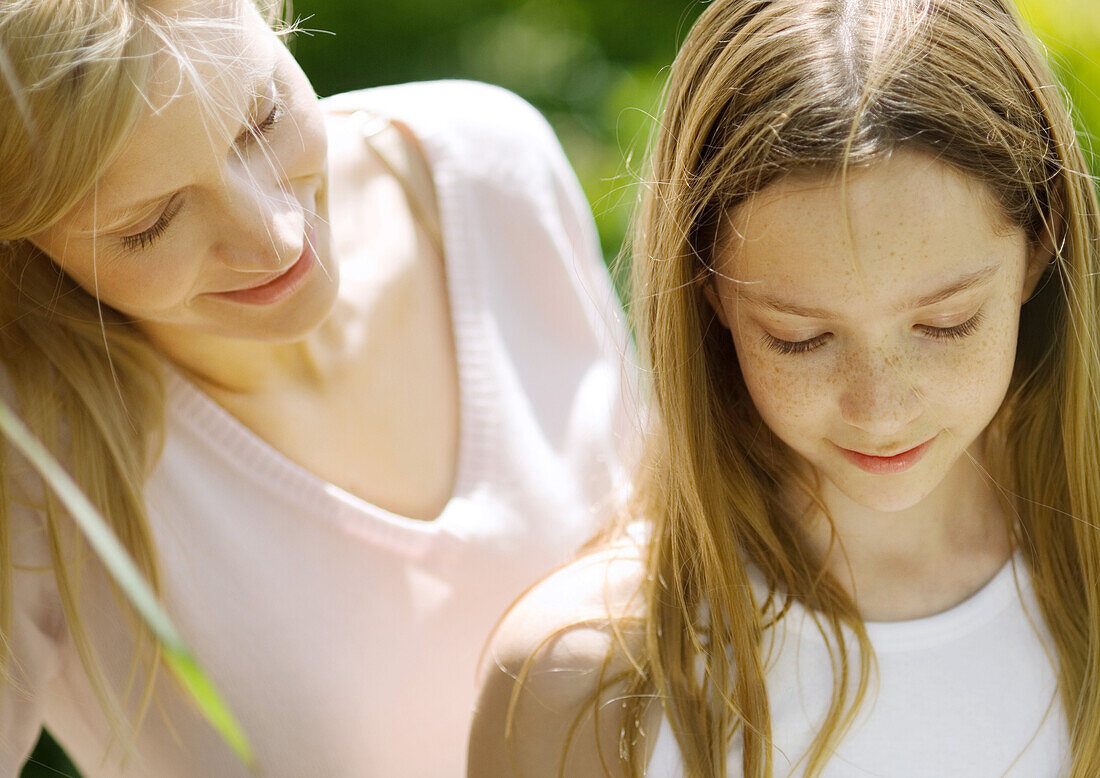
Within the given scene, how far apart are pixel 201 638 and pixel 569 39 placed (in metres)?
2.02

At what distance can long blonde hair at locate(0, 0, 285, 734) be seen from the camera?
0.95 metres

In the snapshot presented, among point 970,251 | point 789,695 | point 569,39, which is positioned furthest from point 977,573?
point 569,39

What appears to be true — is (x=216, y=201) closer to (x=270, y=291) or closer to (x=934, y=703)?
(x=270, y=291)

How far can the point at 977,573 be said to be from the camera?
110cm

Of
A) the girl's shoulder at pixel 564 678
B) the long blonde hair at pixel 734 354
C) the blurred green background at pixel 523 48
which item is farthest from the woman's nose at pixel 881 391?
the blurred green background at pixel 523 48

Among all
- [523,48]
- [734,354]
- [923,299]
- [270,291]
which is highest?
[523,48]

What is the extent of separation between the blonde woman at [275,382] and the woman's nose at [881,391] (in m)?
0.50

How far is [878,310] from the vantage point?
2.91 ft

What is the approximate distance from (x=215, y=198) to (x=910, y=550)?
664 mm

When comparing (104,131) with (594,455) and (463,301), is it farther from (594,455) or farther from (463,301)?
(594,455)

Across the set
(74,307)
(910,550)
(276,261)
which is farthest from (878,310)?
(74,307)

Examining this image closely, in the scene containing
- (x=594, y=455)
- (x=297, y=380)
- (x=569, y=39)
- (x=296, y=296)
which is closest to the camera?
(x=296, y=296)

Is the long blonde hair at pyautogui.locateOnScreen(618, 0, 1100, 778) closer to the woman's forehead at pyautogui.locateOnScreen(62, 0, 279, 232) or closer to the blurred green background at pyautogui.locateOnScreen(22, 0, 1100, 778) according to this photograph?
the woman's forehead at pyautogui.locateOnScreen(62, 0, 279, 232)

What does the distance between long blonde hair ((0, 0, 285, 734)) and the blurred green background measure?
1.58 metres
